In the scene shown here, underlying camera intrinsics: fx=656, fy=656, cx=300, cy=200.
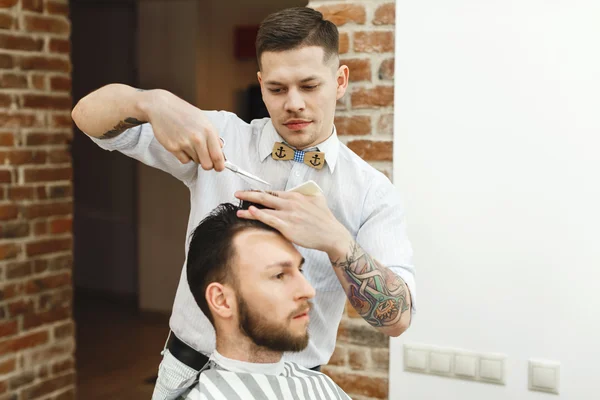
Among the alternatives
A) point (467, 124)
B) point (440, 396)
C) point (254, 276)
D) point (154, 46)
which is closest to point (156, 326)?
point (154, 46)

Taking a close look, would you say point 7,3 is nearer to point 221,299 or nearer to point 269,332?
point 221,299

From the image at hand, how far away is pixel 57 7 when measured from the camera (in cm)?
254

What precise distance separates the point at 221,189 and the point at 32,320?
1382mm

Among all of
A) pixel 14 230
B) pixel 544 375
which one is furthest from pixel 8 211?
pixel 544 375

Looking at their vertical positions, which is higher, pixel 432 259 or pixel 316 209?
pixel 316 209

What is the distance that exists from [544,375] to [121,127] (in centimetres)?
145

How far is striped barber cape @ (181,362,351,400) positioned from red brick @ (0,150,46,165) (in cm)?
143

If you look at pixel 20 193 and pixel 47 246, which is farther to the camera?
pixel 47 246

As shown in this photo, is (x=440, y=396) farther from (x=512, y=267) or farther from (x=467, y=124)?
(x=467, y=124)

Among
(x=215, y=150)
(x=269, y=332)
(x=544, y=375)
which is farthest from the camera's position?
(x=544, y=375)

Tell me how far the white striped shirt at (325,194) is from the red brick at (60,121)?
1.18 meters

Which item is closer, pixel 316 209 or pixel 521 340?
pixel 316 209

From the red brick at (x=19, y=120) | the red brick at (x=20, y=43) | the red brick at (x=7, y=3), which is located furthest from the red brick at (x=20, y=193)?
the red brick at (x=7, y=3)

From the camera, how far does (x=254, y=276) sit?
1315 millimetres
